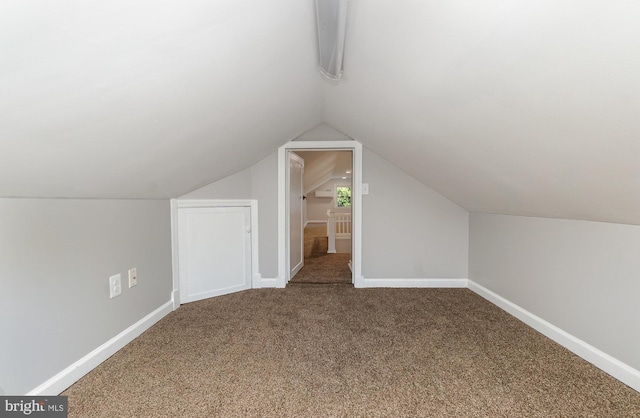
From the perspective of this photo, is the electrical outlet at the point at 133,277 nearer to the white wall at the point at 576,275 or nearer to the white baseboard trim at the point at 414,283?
the white baseboard trim at the point at 414,283

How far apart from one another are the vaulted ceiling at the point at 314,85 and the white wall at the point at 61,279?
0.14 m

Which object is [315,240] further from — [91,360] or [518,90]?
[518,90]

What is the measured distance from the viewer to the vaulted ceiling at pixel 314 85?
2.51 feet

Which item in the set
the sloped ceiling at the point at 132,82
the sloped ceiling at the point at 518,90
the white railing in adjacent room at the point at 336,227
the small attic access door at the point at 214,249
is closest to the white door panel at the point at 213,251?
the small attic access door at the point at 214,249

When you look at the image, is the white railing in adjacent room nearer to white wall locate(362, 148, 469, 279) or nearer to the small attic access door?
white wall locate(362, 148, 469, 279)

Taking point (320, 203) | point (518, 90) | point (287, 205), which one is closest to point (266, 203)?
point (287, 205)

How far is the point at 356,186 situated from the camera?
313 cm

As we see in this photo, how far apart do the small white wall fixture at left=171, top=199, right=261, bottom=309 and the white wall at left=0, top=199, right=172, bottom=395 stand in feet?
1.23

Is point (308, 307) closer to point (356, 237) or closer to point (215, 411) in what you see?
point (356, 237)

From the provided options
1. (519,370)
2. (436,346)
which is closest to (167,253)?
(436,346)

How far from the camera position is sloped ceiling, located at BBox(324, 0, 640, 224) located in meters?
0.79

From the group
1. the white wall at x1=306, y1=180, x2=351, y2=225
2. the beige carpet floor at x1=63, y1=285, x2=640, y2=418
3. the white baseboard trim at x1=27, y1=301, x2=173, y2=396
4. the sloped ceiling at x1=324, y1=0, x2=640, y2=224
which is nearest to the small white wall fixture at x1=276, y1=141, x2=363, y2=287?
the beige carpet floor at x1=63, y1=285, x2=640, y2=418

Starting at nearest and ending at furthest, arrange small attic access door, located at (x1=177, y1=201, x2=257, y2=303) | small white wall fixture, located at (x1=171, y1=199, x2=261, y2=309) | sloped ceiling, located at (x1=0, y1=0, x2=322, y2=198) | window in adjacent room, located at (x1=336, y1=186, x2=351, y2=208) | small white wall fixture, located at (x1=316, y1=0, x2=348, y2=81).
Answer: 1. sloped ceiling, located at (x1=0, y1=0, x2=322, y2=198)
2. small white wall fixture, located at (x1=316, y1=0, x2=348, y2=81)
3. small white wall fixture, located at (x1=171, y1=199, x2=261, y2=309)
4. small attic access door, located at (x1=177, y1=201, x2=257, y2=303)
5. window in adjacent room, located at (x1=336, y1=186, x2=351, y2=208)

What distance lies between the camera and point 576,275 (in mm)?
1816
